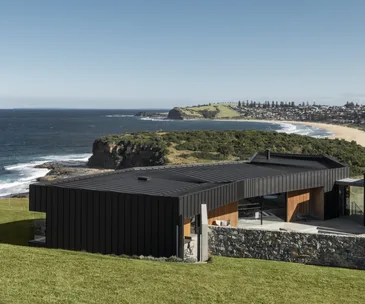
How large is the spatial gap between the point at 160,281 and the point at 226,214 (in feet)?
22.1

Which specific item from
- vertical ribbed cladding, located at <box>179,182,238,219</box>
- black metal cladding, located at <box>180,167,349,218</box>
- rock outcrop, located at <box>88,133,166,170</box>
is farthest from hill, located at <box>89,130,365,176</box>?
vertical ribbed cladding, located at <box>179,182,238,219</box>

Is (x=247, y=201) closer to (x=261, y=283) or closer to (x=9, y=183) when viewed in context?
(x=261, y=283)

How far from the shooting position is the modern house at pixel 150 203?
13828 millimetres

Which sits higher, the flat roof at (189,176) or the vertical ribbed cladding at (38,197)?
the flat roof at (189,176)

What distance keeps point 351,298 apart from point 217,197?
593 centimetres

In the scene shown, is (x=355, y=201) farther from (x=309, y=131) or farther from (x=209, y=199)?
(x=309, y=131)

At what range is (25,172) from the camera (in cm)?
5497

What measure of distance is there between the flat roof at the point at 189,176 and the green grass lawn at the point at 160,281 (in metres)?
2.79

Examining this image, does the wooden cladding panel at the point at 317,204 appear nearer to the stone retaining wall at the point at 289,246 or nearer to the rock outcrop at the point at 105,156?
the stone retaining wall at the point at 289,246

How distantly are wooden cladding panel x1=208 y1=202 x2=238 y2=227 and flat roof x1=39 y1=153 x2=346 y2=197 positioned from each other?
0.96 meters

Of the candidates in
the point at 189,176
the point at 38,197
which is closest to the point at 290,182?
the point at 189,176

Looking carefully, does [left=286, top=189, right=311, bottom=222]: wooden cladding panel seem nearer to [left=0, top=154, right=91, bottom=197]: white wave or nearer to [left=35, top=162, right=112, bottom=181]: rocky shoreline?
[left=0, top=154, right=91, bottom=197]: white wave

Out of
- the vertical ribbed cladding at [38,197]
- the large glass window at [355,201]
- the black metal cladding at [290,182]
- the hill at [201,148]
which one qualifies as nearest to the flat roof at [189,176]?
the black metal cladding at [290,182]

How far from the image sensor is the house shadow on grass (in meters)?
17.1
